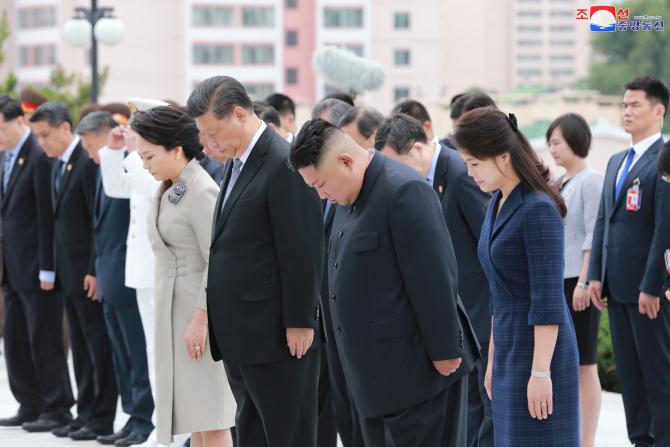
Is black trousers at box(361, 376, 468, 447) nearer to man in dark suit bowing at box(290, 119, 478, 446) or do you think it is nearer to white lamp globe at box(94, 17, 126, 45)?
man in dark suit bowing at box(290, 119, 478, 446)

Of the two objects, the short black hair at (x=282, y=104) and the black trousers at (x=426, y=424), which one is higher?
the short black hair at (x=282, y=104)

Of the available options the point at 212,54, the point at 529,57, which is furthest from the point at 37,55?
the point at 529,57

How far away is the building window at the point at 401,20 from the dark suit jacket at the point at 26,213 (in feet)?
248

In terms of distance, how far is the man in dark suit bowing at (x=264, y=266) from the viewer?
4633 millimetres

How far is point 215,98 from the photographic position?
4648mm

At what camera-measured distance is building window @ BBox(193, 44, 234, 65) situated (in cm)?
7638

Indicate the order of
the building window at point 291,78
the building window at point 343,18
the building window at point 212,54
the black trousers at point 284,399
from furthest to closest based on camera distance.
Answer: the building window at point 343,18, the building window at point 291,78, the building window at point 212,54, the black trousers at point 284,399

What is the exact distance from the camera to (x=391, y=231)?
161 inches

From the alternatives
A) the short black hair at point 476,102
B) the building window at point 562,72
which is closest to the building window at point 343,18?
the short black hair at point 476,102

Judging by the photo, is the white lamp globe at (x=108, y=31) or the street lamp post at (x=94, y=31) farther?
the white lamp globe at (x=108, y=31)

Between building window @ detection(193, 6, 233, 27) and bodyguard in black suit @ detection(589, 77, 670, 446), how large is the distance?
7145 cm

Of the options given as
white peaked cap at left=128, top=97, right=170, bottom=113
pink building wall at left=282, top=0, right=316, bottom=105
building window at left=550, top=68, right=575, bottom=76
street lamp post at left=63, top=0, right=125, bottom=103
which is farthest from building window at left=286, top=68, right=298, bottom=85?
building window at left=550, top=68, right=575, bottom=76

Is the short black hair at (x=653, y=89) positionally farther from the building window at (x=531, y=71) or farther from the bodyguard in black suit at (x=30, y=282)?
the building window at (x=531, y=71)

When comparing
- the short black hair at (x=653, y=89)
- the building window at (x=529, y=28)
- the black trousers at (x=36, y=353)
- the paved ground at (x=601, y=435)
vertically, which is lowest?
the paved ground at (x=601, y=435)
